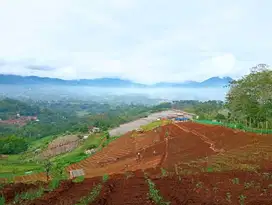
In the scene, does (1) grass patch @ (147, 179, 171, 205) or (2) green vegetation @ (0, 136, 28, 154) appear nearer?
(1) grass patch @ (147, 179, 171, 205)

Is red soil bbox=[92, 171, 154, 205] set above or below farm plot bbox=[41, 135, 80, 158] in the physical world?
above

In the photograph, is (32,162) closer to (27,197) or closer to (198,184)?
(27,197)

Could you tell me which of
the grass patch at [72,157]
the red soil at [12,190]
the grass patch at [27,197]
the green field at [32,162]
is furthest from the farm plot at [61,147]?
the grass patch at [27,197]

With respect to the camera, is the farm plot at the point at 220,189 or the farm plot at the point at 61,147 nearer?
the farm plot at the point at 220,189

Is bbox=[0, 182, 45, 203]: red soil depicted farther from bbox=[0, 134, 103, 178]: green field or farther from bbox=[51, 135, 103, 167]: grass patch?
bbox=[51, 135, 103, 167]: grass patch

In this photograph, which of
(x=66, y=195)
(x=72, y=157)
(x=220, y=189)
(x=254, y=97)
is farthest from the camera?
(x=72, y=157)

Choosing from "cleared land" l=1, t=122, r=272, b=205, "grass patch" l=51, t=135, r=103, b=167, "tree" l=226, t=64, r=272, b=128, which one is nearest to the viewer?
"cleared land" l=1, t=122, r=272, b=205

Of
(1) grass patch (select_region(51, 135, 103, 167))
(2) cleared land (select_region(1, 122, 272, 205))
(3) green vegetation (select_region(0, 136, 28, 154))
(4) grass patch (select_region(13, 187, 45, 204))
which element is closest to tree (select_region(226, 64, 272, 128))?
(2) cleared land (select_region(1, 122, 272, 205))

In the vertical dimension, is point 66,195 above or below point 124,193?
below

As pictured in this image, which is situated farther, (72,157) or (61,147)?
(61,147)

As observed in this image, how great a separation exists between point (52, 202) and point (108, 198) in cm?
168

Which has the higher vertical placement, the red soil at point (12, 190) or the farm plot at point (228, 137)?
the farm plot at point (228, 137)

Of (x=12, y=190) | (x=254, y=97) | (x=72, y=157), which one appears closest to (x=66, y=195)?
(x=12, y=190)

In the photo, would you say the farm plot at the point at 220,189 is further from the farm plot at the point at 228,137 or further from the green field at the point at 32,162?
the green field at the point at 32,162
